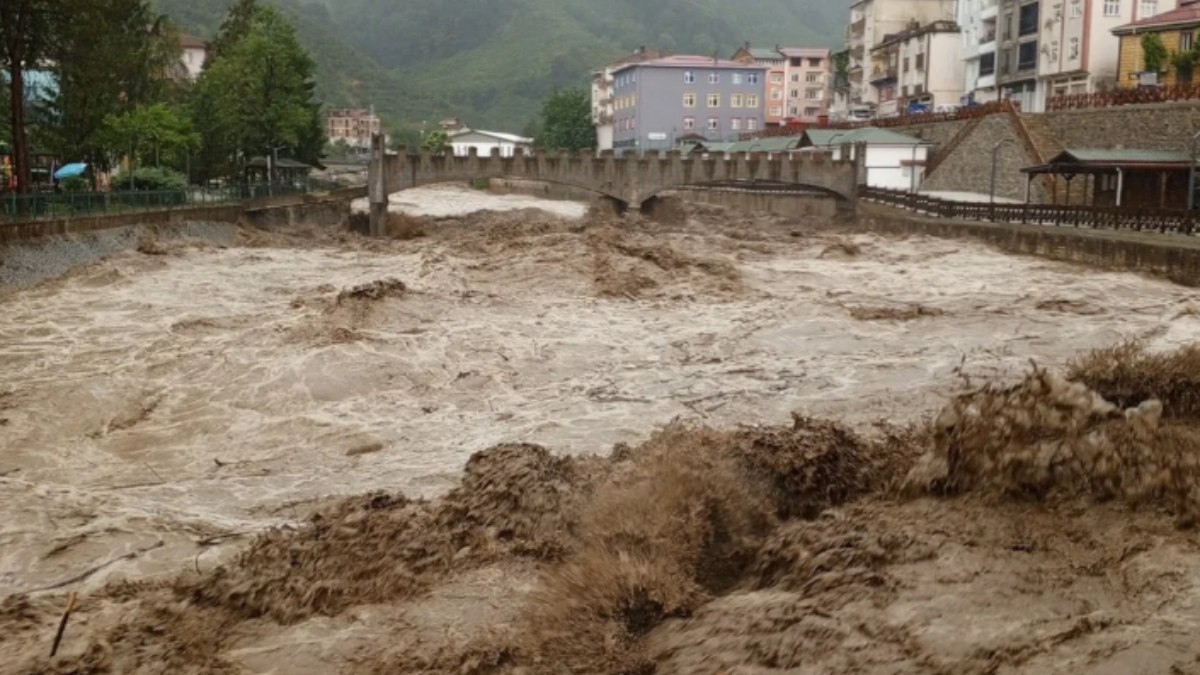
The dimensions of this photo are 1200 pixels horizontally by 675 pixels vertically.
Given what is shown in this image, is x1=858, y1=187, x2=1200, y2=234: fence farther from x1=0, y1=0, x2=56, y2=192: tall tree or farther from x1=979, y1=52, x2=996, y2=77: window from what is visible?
x1=0, y1=0, x2=56, y2=192: tall tree

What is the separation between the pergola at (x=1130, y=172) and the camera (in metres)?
38.3

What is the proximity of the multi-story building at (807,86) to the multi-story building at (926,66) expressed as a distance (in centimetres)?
Result: 3375

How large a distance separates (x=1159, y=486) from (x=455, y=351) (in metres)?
14.0

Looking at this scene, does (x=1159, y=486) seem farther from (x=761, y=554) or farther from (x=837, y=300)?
(x=837, y=300)

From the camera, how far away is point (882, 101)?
85.9 m

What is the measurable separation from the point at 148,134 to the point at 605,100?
7575cm

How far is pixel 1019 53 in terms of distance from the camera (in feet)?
205

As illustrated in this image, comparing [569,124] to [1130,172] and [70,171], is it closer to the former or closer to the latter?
[1130,172]

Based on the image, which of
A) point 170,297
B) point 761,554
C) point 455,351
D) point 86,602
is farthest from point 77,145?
point 761,554

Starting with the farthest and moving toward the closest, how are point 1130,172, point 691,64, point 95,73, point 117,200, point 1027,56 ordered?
point 691,64 → point 1027,56 → point 1130,172 → point 95,73 → point 117,200

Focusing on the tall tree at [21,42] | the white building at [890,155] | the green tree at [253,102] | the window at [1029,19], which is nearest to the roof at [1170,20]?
the window at [1029,19]

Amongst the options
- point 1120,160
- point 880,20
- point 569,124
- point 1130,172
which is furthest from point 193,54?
point 1120,160

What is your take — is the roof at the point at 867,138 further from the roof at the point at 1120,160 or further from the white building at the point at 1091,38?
the roof at the point at 1120,160

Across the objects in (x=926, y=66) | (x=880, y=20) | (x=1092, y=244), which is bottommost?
(x=1092, y=244)
